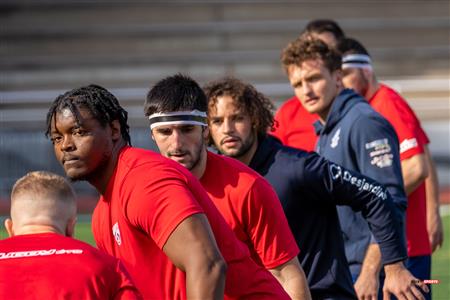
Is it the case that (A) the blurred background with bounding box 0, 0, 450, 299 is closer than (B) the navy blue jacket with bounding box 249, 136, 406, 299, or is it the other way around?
(B) the navy blue jacket with bounding box 249, 136, 406, 299

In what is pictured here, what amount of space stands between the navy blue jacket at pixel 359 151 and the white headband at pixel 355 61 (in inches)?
33.4

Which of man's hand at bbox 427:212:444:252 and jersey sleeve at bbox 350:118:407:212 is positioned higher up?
jersey sleeve at bbox 350:118:407:212

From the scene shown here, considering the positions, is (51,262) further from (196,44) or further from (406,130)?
(196,44)

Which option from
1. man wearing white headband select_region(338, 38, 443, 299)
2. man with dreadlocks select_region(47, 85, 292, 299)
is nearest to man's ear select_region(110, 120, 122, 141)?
man with dreadlocks select_region(47, 85, 292, 299)

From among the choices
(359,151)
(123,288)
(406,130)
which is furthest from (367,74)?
(123,288)

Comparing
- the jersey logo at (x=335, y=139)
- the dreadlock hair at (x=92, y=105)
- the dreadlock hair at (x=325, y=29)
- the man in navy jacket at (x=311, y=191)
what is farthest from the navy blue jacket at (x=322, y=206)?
the dreadlock hair at (x=325, y=29)

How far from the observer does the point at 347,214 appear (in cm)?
533

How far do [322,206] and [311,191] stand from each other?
149 millimetres

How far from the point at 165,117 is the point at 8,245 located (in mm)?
1255

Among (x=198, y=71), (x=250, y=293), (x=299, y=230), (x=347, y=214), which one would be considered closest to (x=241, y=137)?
(x=299, y=230)

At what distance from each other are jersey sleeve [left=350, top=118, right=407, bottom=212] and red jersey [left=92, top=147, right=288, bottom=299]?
1.65 metres

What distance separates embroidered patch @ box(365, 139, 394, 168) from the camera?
5141 mm

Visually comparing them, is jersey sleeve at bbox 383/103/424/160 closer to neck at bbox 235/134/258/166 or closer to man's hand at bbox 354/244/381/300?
man's hand at bbox 354/244/381/300

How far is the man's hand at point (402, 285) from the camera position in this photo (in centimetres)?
445
